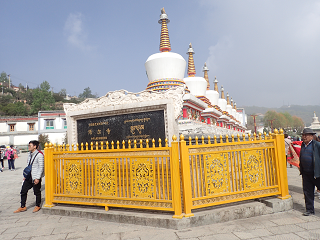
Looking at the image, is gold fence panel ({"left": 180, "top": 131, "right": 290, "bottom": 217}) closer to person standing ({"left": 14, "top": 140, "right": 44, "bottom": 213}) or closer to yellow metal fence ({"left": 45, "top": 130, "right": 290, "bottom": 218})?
yellow metal fence ({"left": 45, "top": 130, "right": 290, "bottom": 218})

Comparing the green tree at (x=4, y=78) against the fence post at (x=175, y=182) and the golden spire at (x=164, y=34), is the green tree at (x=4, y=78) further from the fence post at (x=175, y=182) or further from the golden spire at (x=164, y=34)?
the fence post at (x=175, y=182)

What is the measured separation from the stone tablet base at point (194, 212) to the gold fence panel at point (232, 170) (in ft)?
0.50

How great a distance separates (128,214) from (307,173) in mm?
3770

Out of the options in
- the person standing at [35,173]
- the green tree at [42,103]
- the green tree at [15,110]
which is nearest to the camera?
the person standing at [35,173]

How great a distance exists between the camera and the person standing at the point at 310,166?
438 centimetres

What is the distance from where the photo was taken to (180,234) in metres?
3.72

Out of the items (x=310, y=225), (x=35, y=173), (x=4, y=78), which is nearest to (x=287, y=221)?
(x=310, y=225)

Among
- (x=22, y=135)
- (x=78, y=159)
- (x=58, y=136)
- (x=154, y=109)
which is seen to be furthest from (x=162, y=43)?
(x=22, y=135)

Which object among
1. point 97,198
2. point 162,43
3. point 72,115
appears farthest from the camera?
point 162,43

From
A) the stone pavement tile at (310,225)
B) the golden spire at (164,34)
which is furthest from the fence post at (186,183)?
the golden spire at (164,34)

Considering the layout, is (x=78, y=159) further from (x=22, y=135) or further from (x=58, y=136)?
(x=22, y=135)

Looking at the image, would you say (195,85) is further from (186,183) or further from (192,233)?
(192,233)

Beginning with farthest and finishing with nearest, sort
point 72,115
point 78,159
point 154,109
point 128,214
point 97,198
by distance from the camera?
point 72,115
point 154,109
point 78,159
point 97,198
point 128,214

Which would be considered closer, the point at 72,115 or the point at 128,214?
the point at 128,214
